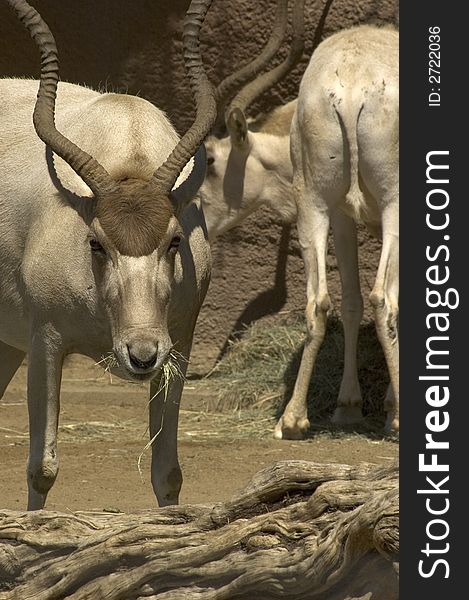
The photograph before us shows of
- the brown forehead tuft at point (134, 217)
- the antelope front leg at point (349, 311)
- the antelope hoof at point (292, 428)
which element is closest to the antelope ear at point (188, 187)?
the brown forehead tuft at point (134, 217)

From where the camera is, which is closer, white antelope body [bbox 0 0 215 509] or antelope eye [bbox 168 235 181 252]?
white antelope body [bbox 0 0 215 509]

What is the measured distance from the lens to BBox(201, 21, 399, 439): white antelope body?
28.2ft

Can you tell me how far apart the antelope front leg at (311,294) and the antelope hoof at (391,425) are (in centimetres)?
54

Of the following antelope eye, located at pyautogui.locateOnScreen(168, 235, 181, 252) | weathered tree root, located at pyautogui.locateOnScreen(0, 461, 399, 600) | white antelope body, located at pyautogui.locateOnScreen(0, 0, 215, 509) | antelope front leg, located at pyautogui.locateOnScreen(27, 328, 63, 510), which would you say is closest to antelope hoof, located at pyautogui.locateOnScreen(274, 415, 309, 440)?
white antelope body, located at pyautogui.locateOnScreen(0, 0, 215, 509)

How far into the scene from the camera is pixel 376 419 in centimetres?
965

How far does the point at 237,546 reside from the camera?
4328 millimetres

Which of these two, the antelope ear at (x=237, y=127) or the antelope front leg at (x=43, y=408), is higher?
the antelope ear at (x=237, y=127)

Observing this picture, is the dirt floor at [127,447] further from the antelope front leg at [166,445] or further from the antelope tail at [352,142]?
the antelope tail at [352,142]

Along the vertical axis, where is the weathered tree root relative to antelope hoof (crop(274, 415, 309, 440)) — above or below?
below

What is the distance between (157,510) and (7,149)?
252 cm

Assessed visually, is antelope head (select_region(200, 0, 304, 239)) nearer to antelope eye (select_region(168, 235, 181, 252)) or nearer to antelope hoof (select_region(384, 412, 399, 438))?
antelope hoof (select_region(384, 412, 399, 438))

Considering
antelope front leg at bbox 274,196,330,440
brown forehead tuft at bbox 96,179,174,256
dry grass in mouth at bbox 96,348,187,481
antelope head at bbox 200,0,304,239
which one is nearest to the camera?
brown forehead tuft at bbox 96,179,174,256

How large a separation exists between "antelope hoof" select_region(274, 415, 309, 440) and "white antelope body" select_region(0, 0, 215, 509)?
274 centimetres

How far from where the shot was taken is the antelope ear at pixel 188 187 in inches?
231
